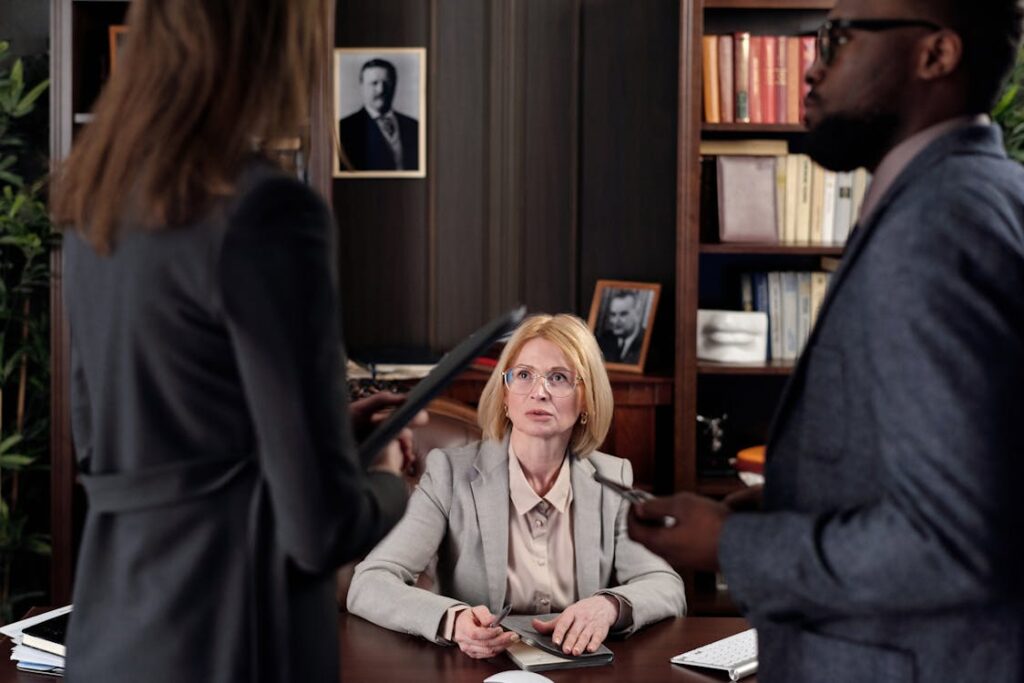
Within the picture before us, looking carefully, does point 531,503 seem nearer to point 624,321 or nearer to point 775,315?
point 624,321

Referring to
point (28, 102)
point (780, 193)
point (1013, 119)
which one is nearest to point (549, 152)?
point (780, 193)

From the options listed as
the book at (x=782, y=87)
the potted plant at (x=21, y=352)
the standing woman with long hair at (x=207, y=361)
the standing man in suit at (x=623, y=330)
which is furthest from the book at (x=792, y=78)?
the standing woman with long hair at (x=207, y=361)

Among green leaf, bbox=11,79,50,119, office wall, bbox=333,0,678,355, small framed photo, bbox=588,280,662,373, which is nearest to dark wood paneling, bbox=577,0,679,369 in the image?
office wall, bbox=333,0,678,355

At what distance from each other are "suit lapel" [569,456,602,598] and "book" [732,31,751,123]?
1.52 m

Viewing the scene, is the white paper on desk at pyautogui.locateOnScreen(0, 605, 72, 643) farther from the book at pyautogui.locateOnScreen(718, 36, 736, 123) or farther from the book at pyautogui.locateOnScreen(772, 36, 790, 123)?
the book at pyautogui.locateOnScreen(772, 36, 790, 123)

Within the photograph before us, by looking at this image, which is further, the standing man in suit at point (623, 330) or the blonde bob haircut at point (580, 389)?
the standing man in suit at point (623, 330)

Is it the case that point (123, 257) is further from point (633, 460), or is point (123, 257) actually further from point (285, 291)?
point (633, 460)

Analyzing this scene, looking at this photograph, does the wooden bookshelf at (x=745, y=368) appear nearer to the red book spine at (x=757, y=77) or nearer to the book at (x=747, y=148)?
the book at (x=747, y=148)

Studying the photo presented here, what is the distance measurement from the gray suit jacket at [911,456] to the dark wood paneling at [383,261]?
2893 mm

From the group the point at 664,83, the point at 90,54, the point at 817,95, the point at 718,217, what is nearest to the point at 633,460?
the point at 718,217

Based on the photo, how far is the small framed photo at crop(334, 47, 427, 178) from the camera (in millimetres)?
3893

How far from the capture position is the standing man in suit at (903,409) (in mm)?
1008

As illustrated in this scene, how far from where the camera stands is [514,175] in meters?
3.98

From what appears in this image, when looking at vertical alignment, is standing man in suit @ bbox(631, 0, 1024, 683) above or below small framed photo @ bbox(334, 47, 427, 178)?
below
